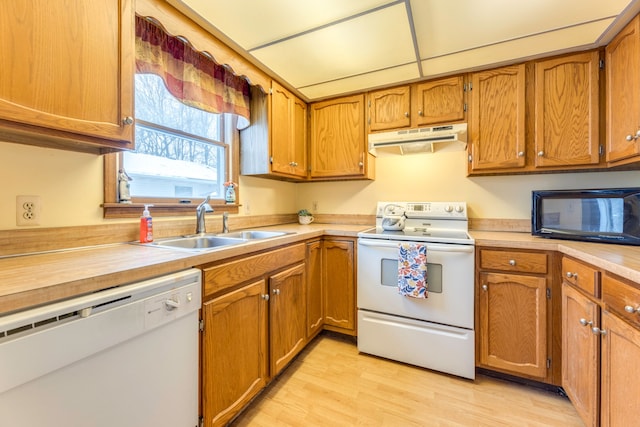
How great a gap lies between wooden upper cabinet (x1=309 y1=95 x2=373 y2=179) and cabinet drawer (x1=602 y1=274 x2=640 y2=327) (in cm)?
166

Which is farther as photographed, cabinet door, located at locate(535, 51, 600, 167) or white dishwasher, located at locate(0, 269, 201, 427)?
cabinet door, located at locate(535, 51, 600, 167)

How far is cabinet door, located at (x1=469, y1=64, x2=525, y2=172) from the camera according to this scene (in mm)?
1887

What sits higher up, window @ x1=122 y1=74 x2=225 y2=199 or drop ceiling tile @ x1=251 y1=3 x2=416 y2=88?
drop ceiling tile @ x1=251 y1=3 x2=416 y2=88

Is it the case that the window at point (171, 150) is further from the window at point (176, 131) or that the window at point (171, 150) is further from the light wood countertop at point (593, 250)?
the light wood countertop at point (593, 250)

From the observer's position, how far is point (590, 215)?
1.55 m

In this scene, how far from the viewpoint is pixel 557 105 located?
180 cm

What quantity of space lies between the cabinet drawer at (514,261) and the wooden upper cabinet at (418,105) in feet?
3.45

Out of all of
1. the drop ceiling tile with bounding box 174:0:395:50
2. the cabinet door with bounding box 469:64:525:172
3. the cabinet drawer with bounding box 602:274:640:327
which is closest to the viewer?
the cabinet drawer with bounding box 602:274:640:327

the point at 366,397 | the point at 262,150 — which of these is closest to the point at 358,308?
the point at 366,397

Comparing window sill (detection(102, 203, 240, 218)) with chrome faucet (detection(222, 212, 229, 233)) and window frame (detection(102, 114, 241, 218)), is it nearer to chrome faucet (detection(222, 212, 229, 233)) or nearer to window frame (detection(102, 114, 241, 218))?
window frame (detection(102, 114, 241, 218))

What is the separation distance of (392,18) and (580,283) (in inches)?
64.9

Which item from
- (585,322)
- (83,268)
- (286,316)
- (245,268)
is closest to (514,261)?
(585,322)

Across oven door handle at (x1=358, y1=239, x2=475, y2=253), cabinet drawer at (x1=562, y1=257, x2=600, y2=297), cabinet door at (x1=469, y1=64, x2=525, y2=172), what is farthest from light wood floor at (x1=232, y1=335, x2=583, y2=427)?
cabinet door at (x1=469, y1=64, x2=525, y2=172)

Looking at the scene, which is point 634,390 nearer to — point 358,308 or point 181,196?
point 358,308
